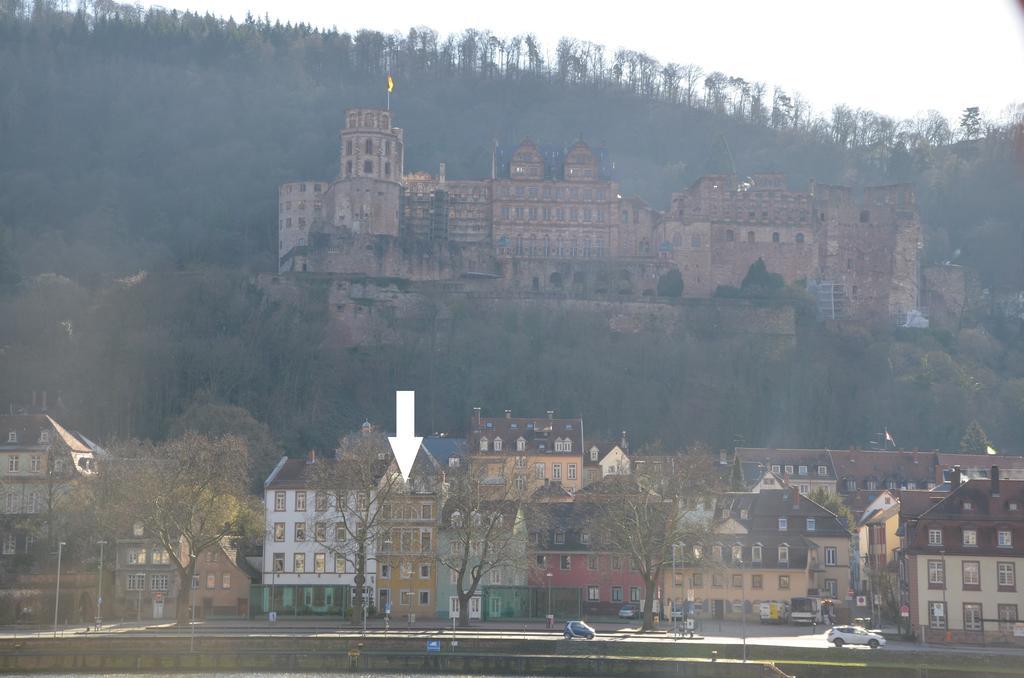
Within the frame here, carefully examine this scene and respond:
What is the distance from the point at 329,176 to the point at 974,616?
103 meters

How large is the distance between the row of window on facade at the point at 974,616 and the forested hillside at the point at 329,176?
149 ft

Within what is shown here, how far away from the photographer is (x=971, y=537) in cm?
6581

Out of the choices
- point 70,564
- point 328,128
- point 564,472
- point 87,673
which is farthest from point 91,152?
point 87,673

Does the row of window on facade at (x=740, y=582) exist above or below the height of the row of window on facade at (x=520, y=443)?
below

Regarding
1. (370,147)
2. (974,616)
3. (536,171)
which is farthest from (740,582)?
(536,171)

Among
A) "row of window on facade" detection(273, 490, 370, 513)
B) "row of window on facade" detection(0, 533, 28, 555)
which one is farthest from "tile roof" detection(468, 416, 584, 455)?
"row of window on facade" detection(0, 533, 28, 555)

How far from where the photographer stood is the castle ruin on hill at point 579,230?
12850 centimetres

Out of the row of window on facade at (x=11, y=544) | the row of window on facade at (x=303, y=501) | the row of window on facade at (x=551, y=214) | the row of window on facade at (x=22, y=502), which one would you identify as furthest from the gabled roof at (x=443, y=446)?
the row of window on facade at (x=551, y=214)

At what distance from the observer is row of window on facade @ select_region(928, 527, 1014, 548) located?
65.5m

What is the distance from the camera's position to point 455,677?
5903 centimetres

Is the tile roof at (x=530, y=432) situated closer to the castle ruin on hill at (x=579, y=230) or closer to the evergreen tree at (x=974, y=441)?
the castle ruin on hill at (x=579, y=230)

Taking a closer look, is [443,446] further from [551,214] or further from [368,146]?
[368,146]

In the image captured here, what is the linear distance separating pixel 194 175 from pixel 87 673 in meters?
110

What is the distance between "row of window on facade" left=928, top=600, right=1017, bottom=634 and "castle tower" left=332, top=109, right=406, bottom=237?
70.9 m
